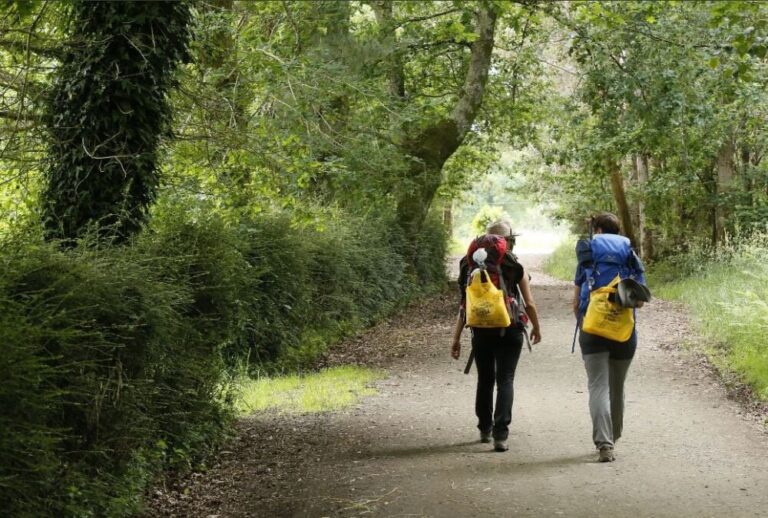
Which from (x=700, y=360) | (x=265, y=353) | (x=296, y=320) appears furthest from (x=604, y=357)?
(x=296, y=320)

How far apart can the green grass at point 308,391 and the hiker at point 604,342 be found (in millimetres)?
3603

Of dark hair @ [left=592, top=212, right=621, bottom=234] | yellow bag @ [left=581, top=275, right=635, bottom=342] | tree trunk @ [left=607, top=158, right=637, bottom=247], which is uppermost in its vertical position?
tree trunk @ [left=607, top=158, right=637, bottom=247]

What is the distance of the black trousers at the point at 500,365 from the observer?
800cm

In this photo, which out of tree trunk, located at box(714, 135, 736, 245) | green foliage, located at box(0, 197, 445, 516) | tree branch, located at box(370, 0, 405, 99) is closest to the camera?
green foliage, located at box(0, 197, 445, 516)

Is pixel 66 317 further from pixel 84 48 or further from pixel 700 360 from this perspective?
pixel 700 360

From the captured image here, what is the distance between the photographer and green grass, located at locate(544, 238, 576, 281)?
36881 millimetres

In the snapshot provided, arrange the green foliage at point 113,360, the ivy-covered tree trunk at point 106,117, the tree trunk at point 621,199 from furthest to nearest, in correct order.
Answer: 1. the tree trunk at point 621,199
2. the ivy-covered tree trunk at point 106,117
3. the green foliage at point 113,360

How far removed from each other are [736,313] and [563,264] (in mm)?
27713

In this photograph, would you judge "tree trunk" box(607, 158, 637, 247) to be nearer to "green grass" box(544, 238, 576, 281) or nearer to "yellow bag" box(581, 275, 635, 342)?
"green grass" box(544, 238, 576, 281)

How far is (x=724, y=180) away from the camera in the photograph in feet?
77.4

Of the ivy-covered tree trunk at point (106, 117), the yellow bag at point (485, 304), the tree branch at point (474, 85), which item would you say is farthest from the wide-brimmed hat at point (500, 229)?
the tree branch at point (474, 85)

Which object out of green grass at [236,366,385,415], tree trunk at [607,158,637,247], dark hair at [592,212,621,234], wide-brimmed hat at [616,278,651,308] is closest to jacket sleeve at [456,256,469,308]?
dark hair at [592,212,621,234]

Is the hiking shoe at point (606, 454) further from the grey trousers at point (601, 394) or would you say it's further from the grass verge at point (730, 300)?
the grass verge at point (730, 300)

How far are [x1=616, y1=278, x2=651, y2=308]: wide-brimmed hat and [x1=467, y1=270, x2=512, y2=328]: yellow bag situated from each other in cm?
100
